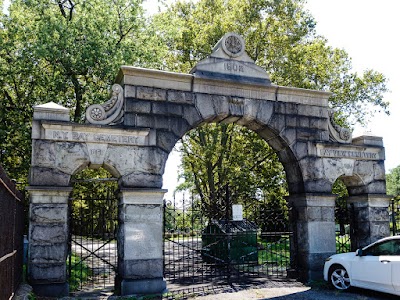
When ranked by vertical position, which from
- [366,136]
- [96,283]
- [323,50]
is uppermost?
[323,50]

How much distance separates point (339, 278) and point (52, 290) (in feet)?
19.2

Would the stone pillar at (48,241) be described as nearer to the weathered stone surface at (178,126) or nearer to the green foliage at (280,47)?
the weathered stone surface at (178,126)

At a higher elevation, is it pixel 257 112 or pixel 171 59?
pixel 171 59

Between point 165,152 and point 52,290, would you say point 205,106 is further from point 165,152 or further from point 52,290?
point 52,290

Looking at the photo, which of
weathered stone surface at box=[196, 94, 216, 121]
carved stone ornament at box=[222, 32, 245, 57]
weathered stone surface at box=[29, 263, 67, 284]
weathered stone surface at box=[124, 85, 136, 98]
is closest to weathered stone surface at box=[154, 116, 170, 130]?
weathered stone surface at box=[124, 85, 136, 98]

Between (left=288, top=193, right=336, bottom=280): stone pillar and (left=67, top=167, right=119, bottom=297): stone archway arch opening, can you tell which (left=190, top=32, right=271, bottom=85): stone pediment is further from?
(left=67, top=167, right=119, bottom=297): stone archway arch opening

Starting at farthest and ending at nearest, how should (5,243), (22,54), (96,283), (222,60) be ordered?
(22,54) < (96,283) < (222,60) < (5,243)

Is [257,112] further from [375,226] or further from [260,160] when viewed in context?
[260,160]

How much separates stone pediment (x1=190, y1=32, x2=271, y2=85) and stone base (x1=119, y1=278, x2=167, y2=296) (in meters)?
4.61

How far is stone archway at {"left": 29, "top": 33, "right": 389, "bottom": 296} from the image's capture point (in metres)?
8.25

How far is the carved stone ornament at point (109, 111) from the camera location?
8820mm

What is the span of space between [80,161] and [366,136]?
23.9 feet

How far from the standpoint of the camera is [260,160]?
20109 millimetres

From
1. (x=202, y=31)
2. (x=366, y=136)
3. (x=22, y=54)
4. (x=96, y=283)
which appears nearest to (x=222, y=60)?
(x=366, y=136)
